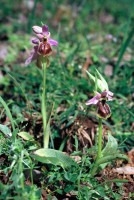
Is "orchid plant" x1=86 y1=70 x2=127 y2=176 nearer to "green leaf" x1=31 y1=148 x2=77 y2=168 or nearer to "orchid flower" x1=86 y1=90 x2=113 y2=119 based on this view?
"orchid flower" x1=86 y1=90 x2=113 y2=119

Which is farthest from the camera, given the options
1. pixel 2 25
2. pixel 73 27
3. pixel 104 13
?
pixel 104 13

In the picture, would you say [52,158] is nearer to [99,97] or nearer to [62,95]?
[99,97]

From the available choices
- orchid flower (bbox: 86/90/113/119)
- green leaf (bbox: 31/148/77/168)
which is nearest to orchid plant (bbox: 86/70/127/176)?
orchid flower (bbox: 86/90/113/119)

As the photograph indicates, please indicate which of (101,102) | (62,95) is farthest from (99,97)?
(62,95)

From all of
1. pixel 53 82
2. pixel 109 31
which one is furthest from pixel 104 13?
pixel 53 82

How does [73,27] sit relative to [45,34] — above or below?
above

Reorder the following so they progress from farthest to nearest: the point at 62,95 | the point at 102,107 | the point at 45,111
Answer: the point at 62,95 < the point at 45,111 < the point at 102,107

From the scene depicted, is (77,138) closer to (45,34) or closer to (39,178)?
(39,178)

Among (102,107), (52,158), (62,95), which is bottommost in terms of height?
(52,158)

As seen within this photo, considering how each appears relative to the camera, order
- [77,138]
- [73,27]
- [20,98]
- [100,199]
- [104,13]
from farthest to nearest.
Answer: [104,13] < [73,27] < [20,98] < [77,138] < [100,199]
